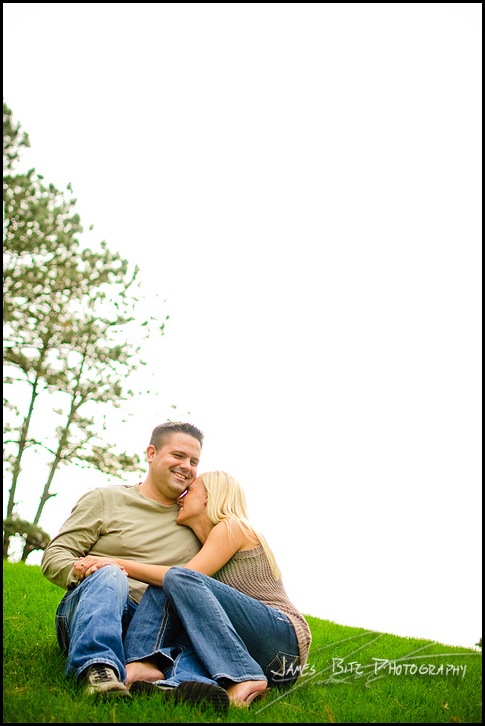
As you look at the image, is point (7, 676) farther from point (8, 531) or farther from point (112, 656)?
point (8, 531)

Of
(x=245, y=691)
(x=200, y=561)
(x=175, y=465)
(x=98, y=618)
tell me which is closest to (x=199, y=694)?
(x=245, y=691)

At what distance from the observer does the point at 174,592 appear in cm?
354

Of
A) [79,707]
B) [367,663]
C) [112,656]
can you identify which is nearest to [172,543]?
[112,656]

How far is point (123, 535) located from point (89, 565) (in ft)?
1.46

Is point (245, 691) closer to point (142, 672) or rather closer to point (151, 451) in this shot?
point (142, 672)

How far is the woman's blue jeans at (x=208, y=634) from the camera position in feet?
11.3

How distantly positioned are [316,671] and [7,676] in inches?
80.6

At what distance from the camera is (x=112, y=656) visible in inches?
127

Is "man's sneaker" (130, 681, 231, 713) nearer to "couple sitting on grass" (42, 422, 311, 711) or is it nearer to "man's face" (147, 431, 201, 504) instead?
"couple sitting on grass" (42, 422, 311, 711)

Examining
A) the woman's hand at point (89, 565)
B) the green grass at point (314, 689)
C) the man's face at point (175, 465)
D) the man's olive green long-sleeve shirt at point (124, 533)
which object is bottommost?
the green grass at point (314, 689)

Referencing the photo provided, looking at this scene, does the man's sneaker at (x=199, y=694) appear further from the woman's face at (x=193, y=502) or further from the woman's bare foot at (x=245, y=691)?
the woman's face at (x=193, y=502)

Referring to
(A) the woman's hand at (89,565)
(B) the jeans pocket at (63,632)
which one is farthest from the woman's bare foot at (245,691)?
(B) the jeans pocket at (63,632)

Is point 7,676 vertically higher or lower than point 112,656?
lower

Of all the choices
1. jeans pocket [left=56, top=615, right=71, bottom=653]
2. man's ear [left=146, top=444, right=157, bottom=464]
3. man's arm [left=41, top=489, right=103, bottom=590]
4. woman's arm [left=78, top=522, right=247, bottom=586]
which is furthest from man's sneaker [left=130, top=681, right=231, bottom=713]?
man's ear [left=146, top=444, right=157, bottom=464]
